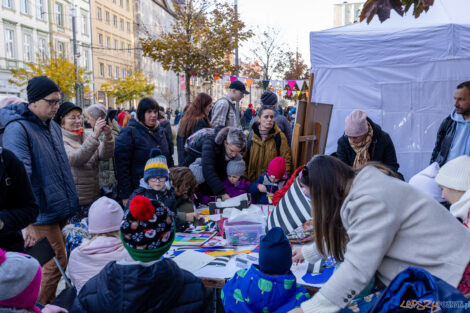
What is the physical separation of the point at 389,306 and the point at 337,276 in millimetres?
329

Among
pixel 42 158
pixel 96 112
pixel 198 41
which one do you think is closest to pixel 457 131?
pixel 96 112

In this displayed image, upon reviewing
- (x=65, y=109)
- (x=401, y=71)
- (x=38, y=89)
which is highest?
(x=401, y=71)

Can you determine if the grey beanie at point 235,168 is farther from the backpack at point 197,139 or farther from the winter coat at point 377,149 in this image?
the winter coat at point 377,149

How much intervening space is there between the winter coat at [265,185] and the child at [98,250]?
6.42ft

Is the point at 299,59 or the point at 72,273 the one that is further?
the point at 299,59

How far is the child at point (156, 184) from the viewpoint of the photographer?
3131 millimetres

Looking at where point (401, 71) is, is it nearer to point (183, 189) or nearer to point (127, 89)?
point (183, 189)

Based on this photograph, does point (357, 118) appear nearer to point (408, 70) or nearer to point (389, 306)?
point (408, 70)

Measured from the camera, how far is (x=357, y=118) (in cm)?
393

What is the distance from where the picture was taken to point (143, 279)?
62.9 inches

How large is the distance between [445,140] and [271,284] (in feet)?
11.1

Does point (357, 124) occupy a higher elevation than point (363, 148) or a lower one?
higher

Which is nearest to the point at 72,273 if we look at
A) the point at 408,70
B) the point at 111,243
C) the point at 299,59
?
the point at 111,243

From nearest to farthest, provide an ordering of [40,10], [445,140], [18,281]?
[18,281]
[445,140]
[40,10]
